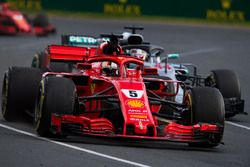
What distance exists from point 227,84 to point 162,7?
26.9 metres

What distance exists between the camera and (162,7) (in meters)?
42.7

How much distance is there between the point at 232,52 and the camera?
31.3 m

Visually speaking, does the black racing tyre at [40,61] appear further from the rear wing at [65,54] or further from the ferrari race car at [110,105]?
the ferrari race car at [110,105]

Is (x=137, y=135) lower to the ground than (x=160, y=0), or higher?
lower

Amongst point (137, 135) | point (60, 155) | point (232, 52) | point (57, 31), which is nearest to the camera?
point (60, 155)

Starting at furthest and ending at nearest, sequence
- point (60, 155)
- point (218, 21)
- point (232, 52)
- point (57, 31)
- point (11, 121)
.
→ point (218, 21) → point (57, 31) → point (232, 52) → point (11, 121) → point (60, 155)

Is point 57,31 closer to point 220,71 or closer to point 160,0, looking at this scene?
point 160,0

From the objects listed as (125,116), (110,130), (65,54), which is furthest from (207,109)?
(65,54)

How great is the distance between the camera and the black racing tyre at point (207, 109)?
12594mm

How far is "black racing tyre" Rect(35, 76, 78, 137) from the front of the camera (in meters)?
12.3

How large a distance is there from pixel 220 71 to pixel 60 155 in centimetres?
554

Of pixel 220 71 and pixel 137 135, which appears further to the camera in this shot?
pixel 220 71

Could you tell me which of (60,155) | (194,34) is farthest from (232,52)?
(60,155)

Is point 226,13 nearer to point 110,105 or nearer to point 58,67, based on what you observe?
point 58,67
